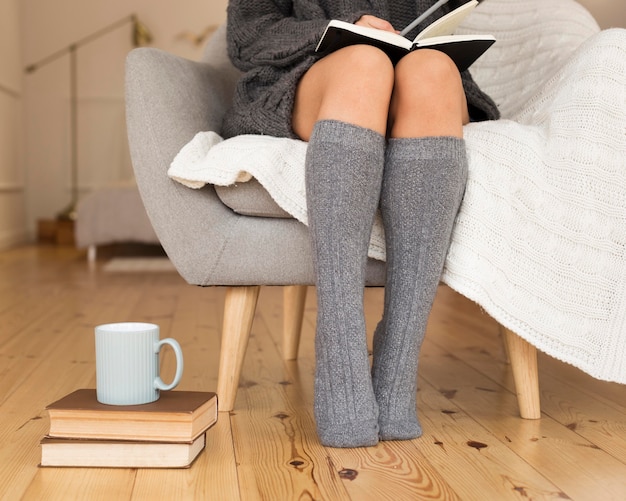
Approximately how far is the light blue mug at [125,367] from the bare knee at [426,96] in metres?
0.43

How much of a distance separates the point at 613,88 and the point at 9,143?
4.43 metres

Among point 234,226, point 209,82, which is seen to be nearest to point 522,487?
point 234,226

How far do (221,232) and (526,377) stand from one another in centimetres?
51

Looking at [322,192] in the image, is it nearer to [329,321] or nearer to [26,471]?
[329,321]

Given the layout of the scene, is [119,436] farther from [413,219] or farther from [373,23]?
[373,23]

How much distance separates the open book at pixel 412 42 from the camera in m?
1.09

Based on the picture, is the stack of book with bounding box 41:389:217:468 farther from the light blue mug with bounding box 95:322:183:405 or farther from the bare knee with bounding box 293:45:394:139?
the bare knee with bounding box 293:45:394:139

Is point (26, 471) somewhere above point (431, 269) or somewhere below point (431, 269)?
below

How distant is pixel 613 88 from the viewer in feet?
3.93

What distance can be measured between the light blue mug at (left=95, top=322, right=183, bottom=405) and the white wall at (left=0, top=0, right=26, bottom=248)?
3.97 meters

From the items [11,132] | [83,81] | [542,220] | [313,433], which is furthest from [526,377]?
[83,81]

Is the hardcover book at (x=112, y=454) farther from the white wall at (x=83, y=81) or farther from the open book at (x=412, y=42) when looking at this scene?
the white wall at (x=83, y=81)

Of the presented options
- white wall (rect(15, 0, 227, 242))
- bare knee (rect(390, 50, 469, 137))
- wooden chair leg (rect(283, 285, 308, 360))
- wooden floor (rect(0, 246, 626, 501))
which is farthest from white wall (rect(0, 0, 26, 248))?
bare knee (rect(390, 50, 469, 137))

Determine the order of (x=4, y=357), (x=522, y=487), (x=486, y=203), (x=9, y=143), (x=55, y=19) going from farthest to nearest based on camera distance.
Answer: (x=55, y=19)
(x=9, y=143)
(x=4, y=357)
(x=486, y=203)
(x=522, y=487)
